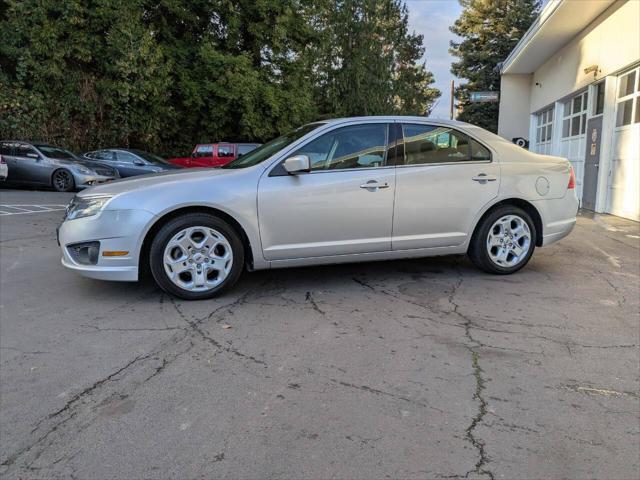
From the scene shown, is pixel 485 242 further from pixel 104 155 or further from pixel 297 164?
pixel 104 155

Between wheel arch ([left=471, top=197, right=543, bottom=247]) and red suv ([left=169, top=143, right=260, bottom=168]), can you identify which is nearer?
wheel arch ([left=471, top=197, right=543, bottom=247])

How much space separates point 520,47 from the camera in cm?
1619

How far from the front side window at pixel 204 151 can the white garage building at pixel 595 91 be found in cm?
1069

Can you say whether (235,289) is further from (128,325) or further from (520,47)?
(520,47)

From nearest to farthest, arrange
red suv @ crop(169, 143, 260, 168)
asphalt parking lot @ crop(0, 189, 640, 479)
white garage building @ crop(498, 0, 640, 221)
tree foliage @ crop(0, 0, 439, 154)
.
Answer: asphalt parking lot @ crop(0, 189, 640, 479) → white garage building @ crop(498, 0, 640, 221) → red suv @ crop(169, 143, 260, 168) → tree foliage @ crop(0, 0, 439, 154)

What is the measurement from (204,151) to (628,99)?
13.0 metres

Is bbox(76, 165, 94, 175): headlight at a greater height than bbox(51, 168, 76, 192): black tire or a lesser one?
greater

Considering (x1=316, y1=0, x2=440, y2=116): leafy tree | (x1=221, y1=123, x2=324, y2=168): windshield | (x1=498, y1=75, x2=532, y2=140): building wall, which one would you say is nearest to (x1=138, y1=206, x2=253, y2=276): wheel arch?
(x1=221, y1=123, x2=324, y2=168): windshield

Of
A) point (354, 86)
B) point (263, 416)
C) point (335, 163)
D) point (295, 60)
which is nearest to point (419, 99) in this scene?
point (354, 86)

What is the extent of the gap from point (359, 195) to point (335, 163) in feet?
1.23

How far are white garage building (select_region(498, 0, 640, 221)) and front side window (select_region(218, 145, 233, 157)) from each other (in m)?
9.89

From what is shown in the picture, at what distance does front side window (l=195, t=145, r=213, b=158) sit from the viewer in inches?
713

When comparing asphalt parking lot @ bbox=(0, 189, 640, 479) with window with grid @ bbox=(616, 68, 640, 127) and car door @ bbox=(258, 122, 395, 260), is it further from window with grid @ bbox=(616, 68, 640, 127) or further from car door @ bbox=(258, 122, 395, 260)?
window with grid @ bbox=(616, 68, 640, 127)

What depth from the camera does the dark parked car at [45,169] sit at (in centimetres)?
1483
